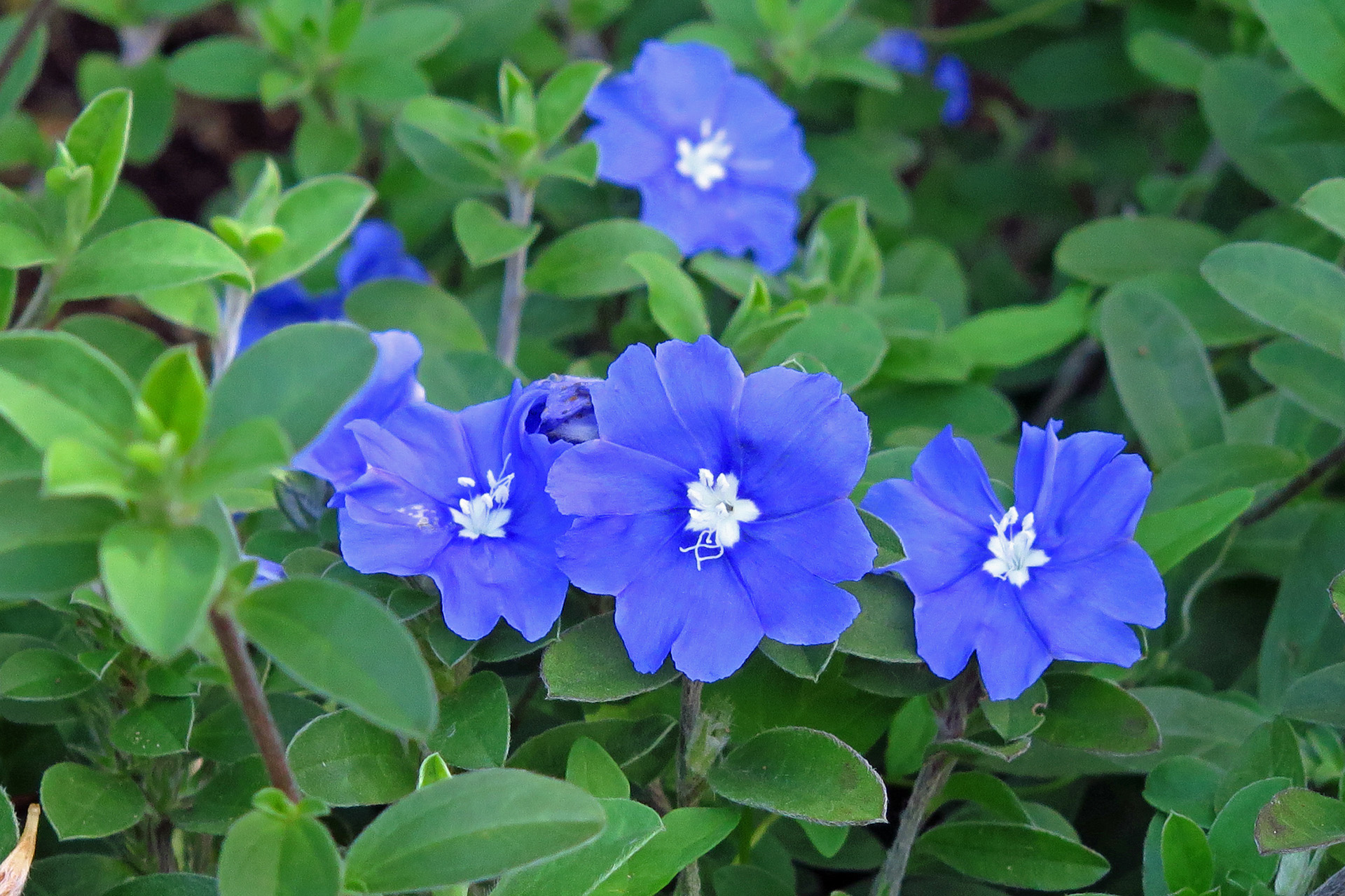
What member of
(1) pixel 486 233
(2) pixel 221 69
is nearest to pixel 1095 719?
(1) pixel 486 233

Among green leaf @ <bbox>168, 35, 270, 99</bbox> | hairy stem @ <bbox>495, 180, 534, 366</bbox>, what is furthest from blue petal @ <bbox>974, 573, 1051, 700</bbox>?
green leaf @ <bbox>168, 35, 270, 99</bbox>

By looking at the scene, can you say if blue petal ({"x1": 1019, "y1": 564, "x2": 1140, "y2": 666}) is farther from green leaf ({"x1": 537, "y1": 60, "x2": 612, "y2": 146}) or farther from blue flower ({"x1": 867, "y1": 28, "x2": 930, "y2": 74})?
blue flower ({"x1": 867, "y1": 28, "x2": 930, "y2": 74})

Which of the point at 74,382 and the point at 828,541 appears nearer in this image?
the point at 74,382

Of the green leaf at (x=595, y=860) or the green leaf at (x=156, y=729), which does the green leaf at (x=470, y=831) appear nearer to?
the green leaf at (x=595, y=860)

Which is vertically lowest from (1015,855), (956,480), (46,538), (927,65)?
(1015,855)

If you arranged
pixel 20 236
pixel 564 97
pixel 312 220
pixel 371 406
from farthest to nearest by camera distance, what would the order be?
pixel 564 97 < pixel 312 220 < pixel 20 236 < pixel 371 406

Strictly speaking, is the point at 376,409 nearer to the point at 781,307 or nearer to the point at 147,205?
the point at 781,307

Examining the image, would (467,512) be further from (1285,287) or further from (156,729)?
(1285,287)
